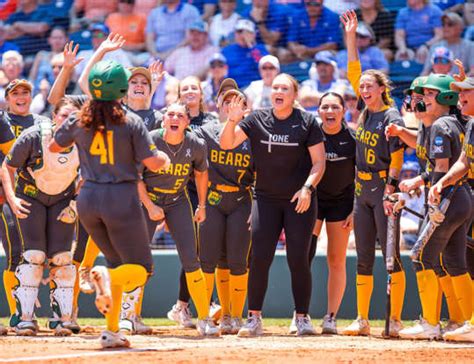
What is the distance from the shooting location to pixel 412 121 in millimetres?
11375

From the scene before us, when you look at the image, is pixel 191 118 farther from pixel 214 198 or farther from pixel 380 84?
pixel 380 84

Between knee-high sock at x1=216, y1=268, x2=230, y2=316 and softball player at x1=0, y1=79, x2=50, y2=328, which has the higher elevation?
softball player at x1=0, y1=79, x2=50, y2=328

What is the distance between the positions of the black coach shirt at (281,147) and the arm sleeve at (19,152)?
187cm

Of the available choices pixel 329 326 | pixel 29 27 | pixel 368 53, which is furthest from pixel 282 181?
pixel 29 27

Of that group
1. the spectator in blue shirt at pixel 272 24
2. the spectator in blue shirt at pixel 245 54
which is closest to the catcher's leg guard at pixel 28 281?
the spectator in blue shirt at pixel 245 54

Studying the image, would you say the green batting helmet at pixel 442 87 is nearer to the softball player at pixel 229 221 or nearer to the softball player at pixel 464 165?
the softball player at pixel 464 165

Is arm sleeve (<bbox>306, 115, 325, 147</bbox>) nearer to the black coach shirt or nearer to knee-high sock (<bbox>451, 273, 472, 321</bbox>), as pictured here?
the black coach shirt

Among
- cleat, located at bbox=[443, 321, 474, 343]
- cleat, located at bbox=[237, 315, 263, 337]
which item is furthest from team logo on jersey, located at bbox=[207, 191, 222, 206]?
cleat, located at bbox=[443, 321, 474, 343]

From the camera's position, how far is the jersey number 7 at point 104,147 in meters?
6.77

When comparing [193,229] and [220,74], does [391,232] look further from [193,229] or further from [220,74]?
[220,74]

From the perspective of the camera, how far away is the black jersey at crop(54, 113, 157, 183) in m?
6.77

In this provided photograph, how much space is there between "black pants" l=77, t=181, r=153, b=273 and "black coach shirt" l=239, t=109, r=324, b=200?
1968mm

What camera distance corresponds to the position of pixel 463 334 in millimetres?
7648

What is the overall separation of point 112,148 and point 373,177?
2.84 meters
